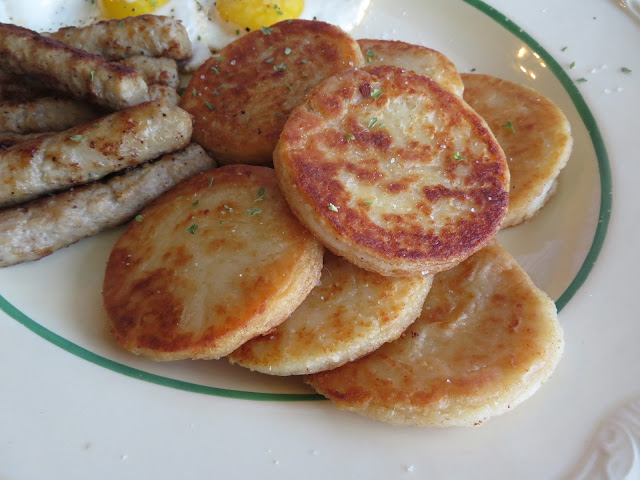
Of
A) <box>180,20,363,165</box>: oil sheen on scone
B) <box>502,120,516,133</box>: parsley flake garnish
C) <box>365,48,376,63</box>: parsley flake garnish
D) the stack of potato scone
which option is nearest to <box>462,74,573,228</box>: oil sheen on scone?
<box>502,120,516,133</box>: parsley flake garnish

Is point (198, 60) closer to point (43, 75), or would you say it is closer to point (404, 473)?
point (43, 75)

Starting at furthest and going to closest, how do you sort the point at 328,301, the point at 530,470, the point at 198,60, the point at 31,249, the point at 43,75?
the point at 198,60
the point at 43,75
the point at 31,249
the point at 328,301
the point at 530,470

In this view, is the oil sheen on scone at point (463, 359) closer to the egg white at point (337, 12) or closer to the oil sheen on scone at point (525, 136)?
the oil sheen on scone at point (525, 136)

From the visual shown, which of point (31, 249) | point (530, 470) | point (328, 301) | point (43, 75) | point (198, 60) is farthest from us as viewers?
point (198, 60)

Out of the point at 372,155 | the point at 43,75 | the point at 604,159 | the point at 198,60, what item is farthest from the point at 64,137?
the point at 604,159

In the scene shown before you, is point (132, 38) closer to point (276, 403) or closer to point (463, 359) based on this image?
point (276, 403)

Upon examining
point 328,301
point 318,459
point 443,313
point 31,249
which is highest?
point 443,313

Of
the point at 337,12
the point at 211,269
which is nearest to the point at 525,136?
the point at 337,12
